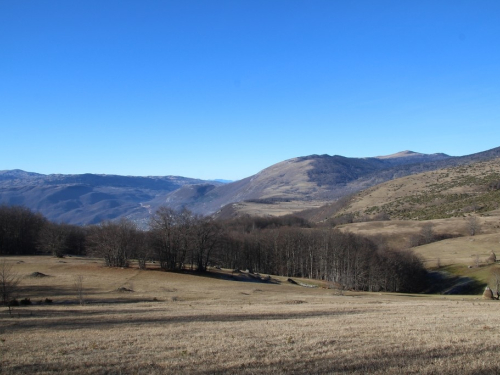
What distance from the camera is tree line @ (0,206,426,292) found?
84.8m

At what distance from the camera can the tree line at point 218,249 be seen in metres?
84.8

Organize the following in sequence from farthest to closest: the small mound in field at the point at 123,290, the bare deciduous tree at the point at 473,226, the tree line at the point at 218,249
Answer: the bare deciduous tree at the point at 473,226
the tree line at the point at 218,249
the small mound in field at the point at 123,290

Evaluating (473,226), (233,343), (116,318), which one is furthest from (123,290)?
(473,226)

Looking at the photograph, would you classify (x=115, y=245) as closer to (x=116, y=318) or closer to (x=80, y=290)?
(x=80, y=290)

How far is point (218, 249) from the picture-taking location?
98.6 meters

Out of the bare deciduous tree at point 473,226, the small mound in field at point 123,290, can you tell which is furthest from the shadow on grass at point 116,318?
the bare deciduous tree at point 473,226

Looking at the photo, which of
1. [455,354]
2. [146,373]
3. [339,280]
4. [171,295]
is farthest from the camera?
[339,280]

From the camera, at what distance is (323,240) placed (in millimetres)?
108688

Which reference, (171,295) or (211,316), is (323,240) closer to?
(171,295)

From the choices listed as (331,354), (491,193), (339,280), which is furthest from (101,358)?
(491,193)

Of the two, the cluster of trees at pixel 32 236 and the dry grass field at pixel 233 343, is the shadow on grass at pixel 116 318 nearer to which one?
the dry grass field at pixel 233 343

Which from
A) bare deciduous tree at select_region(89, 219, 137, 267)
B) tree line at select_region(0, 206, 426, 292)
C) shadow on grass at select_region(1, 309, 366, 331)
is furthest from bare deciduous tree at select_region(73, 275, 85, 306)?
tree line at select_region(0, 206, 426, 292)

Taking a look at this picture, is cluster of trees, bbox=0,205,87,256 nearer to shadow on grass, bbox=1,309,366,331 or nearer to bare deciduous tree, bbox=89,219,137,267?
bare deciduous tree, bbox=89,219,137,267

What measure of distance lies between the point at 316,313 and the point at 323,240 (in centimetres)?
7667
